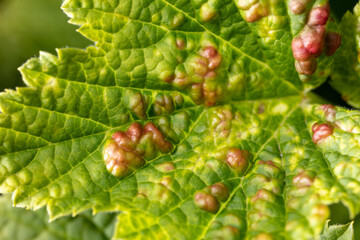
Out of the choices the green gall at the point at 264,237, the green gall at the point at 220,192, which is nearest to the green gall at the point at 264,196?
the green gall at the point at 220,192

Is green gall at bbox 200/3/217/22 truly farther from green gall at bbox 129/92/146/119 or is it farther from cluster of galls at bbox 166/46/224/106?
green gall at bbox 129/92/146/119

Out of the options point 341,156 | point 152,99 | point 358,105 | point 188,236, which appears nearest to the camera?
point 188,236

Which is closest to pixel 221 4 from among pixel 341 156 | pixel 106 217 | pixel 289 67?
pixel 289 67

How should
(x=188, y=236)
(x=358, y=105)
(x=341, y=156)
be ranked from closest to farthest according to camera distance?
1. (x=188, y=236)
2. (x=341, y=156)
3. (x=358, y=105)

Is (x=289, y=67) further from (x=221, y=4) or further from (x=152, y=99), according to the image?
(x=152, y=99)

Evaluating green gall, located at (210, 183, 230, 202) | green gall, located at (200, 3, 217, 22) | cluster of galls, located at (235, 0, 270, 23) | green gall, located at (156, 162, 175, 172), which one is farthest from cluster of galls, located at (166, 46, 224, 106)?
green gall, located at (210, 183, 230, 202)

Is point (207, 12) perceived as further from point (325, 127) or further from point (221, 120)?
point (325, 127)

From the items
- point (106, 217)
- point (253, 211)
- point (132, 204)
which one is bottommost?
point (106, 217)

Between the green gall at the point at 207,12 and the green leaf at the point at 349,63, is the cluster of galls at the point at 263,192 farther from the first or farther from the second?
the green gall at the point at 207,12
